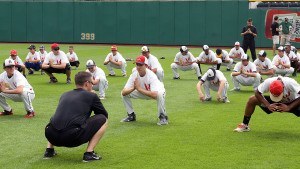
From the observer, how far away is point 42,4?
46344 millimetres

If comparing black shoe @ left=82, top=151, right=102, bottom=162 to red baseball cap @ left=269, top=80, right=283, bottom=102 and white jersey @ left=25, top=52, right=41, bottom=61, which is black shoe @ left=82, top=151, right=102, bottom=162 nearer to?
red baseball cap @ left=269, top=80, right=283, bottom=102

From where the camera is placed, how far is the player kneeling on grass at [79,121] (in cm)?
909

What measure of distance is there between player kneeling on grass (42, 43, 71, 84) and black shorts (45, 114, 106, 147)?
12.4 m

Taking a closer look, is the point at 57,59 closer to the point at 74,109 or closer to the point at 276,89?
the point at 276,89

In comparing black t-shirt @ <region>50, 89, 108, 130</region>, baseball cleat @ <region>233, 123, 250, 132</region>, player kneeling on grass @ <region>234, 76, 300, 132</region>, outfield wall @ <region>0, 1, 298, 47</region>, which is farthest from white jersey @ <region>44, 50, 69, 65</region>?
outfield wall @ <region>0, 1, 298, 47</region>

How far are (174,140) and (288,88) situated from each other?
2.31 meters

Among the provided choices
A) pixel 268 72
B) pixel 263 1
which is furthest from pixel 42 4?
pixel 268 72

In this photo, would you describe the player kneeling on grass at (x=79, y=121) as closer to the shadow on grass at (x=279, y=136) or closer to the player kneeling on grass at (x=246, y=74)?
the shadow on grass at (x=279, y=136)

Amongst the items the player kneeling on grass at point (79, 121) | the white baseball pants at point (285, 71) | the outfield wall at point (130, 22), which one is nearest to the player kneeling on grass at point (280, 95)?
the player kneeling on grass at point (79, 121)

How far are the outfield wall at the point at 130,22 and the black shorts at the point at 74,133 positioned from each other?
33493 mm

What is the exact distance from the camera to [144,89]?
1298 cm

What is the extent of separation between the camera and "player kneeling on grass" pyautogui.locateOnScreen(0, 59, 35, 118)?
1348cm

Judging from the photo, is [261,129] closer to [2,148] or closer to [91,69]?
[2,148]

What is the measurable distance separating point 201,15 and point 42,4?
12.6 m
